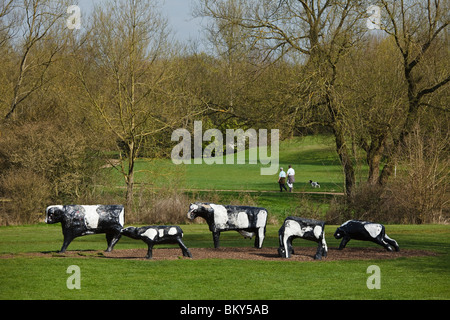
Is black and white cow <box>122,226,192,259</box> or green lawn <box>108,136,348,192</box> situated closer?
black and white cow <box>122,226,192,259</box>

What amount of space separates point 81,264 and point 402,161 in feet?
58.8

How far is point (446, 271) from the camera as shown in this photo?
13.7m

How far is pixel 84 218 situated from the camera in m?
15.5

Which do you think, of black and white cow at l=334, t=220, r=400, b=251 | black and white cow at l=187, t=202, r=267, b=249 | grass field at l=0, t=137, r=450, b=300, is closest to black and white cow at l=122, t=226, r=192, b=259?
grass field at l=0, t=137, r=450, b=300

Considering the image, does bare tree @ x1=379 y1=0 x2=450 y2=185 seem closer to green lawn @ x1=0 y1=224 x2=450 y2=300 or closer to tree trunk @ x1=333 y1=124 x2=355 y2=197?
tree trunk @ x1=333 y1=124 x2=355 y2=197

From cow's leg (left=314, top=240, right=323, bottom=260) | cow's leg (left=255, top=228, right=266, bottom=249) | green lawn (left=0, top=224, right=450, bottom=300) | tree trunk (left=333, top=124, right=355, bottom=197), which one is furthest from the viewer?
tree trunk (left=333, top=124, right=355, bottom=197)

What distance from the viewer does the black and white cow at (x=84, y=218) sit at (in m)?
15.5

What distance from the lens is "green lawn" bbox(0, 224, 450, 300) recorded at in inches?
445

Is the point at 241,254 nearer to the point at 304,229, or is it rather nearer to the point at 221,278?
the point at 304,229

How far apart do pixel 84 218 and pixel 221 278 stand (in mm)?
4479

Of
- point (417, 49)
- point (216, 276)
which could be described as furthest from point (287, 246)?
point (417, 49)

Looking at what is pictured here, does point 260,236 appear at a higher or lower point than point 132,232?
lower

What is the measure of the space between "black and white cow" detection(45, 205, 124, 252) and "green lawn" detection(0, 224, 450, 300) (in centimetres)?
83
